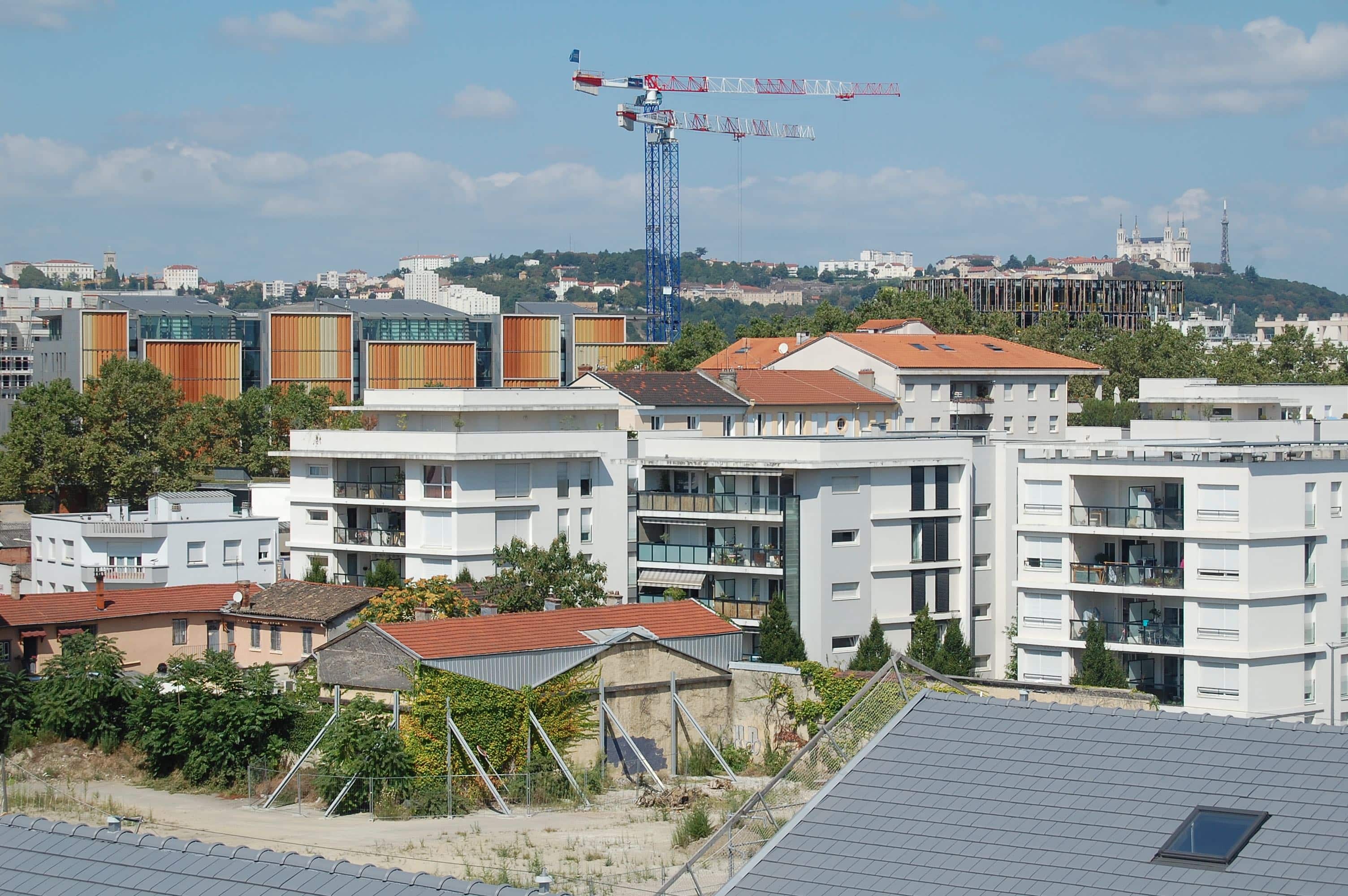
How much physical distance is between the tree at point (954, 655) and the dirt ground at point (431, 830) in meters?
12.9

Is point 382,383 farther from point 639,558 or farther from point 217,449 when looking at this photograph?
point 639,558

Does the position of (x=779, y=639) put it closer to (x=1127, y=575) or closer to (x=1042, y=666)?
(x=1042, y=666)

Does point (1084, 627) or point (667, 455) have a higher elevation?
point (667, 455)

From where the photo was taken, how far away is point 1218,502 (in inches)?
1644

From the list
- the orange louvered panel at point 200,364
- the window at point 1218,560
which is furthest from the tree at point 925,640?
the orange louvered panel at point 200,364

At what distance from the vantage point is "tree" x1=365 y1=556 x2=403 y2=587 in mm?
48844

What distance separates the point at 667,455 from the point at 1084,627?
512 inches

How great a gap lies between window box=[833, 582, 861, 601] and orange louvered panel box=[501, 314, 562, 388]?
77.9 meters

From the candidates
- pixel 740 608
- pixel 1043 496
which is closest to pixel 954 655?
pixel 1043 496

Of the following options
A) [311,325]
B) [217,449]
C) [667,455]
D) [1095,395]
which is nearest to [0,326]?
[311,325]

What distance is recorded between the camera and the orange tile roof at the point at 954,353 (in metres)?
83.2

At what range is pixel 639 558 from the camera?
163 feet

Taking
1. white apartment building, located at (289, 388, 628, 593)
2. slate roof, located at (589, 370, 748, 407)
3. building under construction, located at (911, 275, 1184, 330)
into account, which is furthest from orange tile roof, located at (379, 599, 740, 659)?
building under construction, located at (911, 275, 1184, 330)

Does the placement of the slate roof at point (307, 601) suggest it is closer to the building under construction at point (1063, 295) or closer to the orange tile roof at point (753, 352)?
the orange tile roof at point (753, 352)
